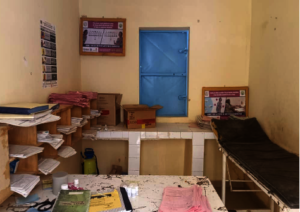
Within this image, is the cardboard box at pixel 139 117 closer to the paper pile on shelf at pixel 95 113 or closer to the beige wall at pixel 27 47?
the paper pile on shelf at pixel 95 113

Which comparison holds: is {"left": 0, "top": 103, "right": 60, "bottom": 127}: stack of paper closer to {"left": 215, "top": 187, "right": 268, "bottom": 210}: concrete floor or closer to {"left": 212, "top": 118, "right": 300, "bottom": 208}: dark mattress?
{"left": 212, "top": 118, "right": 300, "bottom": 208}: dark mattress

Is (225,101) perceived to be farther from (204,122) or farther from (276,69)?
(276,69)

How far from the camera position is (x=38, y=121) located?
154cm

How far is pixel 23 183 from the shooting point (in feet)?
4.93

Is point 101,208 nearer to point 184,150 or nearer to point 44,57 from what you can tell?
point 44,57

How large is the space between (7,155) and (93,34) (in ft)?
7.62

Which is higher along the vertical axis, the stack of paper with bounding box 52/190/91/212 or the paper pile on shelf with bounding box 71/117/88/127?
the paper pile on shelf with bounding box 71/117/88/127

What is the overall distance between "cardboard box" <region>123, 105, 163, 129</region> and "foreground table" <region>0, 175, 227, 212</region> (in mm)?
1165

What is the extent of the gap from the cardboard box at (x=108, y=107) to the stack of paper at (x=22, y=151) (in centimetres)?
157

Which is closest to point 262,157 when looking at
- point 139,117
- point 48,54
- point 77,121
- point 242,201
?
point 242,201

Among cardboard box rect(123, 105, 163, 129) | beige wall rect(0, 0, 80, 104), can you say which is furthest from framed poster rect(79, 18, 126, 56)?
cardboard box rect(123, 105, 163, 129)

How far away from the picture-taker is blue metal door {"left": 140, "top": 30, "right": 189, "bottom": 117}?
3.49 metres

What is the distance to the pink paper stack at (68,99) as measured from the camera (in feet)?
7.93

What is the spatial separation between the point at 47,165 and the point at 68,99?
799mm
